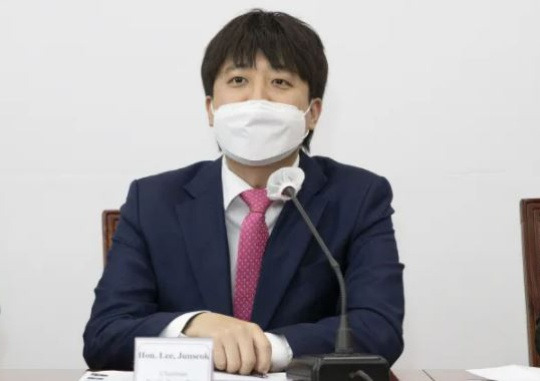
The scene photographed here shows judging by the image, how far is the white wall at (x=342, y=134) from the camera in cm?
269

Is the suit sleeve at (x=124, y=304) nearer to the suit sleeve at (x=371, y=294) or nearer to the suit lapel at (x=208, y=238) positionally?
the suit lapel at (x=208, y=238)

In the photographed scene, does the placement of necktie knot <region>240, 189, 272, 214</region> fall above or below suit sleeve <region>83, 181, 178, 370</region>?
above

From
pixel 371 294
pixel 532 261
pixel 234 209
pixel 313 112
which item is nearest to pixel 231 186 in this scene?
pixel 234 209

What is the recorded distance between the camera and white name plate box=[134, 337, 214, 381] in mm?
1198

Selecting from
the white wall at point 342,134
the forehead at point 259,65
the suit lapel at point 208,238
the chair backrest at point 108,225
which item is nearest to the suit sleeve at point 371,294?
the suit lapel at point 208,238

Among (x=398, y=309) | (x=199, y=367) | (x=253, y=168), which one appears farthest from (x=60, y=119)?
(x=199, y=367)

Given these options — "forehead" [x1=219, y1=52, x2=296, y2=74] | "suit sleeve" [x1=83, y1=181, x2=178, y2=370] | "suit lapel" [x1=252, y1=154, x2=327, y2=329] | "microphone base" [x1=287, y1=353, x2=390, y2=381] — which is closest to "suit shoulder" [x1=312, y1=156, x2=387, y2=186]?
"suit lapel" [x1=252, y1=154, x2=327, y2=329]

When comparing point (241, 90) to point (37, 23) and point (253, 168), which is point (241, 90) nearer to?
point (253, 168)

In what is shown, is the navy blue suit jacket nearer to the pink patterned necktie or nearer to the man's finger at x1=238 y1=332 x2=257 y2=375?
the pink patterned necktie

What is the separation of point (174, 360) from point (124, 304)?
0.56 meters

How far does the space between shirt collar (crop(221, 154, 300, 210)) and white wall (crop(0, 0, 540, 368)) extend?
775mm

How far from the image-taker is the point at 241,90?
186 cm

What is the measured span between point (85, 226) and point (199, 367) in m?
1.59

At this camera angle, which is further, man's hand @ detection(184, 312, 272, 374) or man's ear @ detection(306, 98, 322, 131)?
man's ear @ detection(306, 98, 322, 131)
